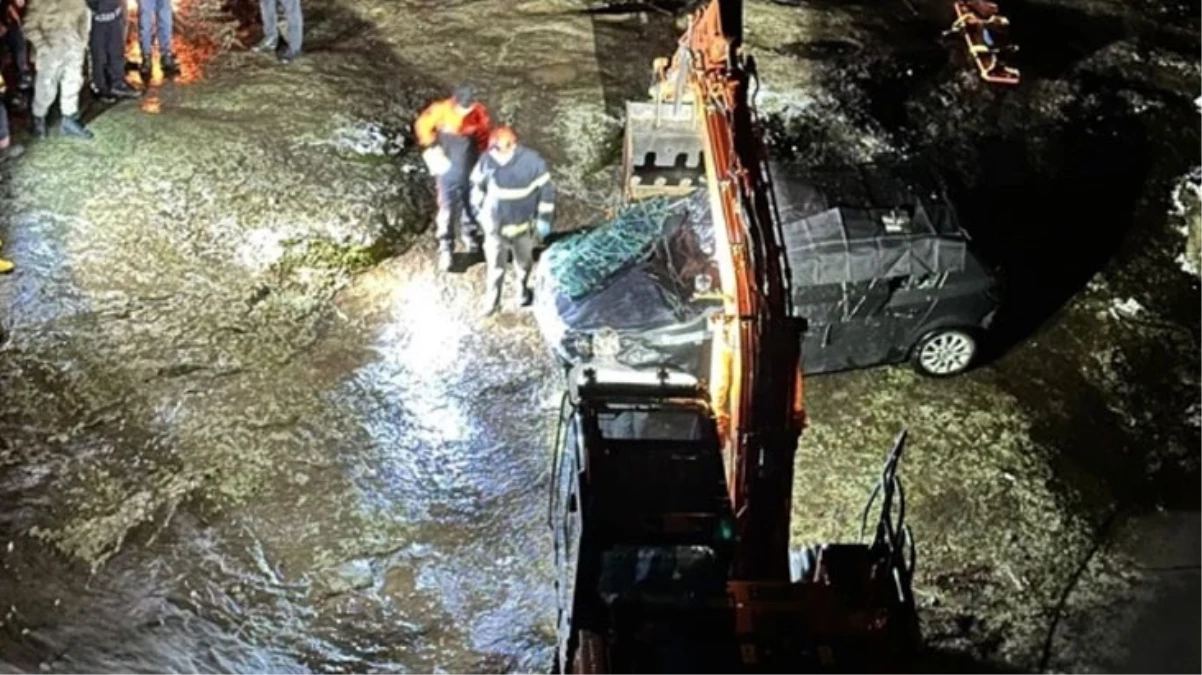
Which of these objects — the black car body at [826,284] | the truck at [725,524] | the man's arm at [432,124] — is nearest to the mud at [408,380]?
Result: the black car body at [826,284]

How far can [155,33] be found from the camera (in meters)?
16.0

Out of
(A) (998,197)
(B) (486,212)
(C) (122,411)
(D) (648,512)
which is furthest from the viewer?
(A) (998,197)

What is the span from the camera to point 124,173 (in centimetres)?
1411

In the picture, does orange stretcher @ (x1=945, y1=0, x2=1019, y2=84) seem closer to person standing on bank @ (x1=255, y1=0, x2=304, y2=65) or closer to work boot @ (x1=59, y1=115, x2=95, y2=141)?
person standing on bank @ (x1=255, y1=0, x2=304, y2=65)

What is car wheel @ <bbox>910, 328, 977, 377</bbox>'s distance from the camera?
12.2 metres

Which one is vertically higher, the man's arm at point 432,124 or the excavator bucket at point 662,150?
the man's arm at point 432,124

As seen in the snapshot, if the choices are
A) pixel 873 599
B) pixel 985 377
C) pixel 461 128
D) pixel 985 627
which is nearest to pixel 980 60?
pixel 985 377

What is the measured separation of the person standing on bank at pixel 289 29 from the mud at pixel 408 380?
251 mm

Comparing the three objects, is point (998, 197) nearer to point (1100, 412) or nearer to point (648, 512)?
point (1100, 412)

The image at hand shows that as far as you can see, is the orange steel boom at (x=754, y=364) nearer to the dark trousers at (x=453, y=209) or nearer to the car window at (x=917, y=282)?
the car window at (x=917, y=282)

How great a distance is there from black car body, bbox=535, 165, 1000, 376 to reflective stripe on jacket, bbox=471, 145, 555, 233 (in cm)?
51

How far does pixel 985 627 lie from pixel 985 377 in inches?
123

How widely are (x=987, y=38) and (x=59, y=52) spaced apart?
485 inches

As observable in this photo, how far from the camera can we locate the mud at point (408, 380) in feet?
32.9
